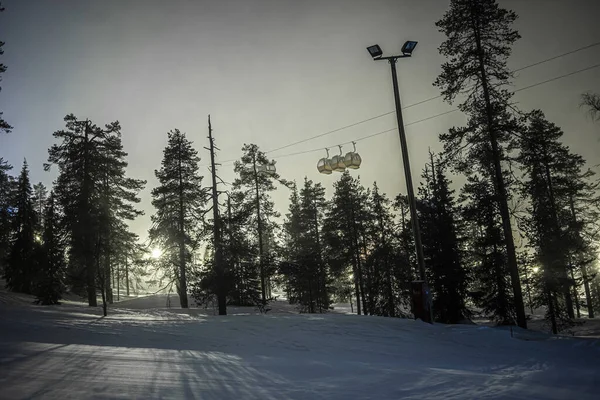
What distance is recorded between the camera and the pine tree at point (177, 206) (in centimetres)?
2340

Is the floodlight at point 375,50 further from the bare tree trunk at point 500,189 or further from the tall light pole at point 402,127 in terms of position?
the bare tree trunk at point 500,189

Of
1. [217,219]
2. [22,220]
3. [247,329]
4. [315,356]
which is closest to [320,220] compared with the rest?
[217,219]

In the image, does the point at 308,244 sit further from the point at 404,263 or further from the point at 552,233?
the point at 552,233

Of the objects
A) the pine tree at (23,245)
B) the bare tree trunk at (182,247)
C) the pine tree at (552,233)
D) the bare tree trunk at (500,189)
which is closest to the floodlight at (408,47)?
the bare tree trunk at (500,189)

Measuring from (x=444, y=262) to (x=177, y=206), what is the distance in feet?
65.8

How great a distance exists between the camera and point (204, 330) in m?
9.65

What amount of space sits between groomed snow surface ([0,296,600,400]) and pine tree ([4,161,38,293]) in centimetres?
2368

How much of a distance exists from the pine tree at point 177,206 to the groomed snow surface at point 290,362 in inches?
535

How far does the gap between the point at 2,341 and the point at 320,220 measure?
27944mm

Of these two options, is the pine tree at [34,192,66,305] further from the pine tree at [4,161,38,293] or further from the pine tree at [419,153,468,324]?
the pine tree at [419,153,468,324]

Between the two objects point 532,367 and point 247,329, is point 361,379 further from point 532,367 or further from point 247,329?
point 247,329

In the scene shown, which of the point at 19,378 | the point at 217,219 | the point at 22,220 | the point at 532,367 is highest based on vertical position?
the point at 22,220

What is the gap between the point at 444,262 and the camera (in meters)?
20.4

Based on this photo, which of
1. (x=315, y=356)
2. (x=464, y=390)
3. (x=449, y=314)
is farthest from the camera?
(x=449, y=314)
